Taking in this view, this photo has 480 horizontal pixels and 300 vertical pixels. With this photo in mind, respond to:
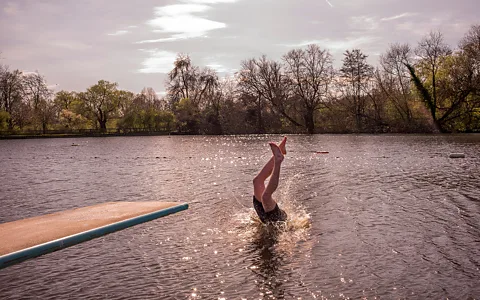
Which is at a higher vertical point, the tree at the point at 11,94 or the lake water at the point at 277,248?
the tree at the point at 11,94

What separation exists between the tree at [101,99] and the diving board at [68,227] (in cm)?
8804

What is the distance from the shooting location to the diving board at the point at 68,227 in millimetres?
6220

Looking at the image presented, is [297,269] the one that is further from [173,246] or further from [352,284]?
[173,246]

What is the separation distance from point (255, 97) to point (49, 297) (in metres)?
72.7

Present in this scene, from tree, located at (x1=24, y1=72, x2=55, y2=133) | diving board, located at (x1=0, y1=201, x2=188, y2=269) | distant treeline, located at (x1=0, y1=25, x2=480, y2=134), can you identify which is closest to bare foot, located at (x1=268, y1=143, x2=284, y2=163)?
diving board, located at (x1=0, y1=201, x2=188, y2=269)

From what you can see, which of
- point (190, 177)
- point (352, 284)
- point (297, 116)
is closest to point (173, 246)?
point (352, 284)

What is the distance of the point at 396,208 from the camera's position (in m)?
10.4

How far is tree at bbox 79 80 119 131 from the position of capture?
92438 millimetres

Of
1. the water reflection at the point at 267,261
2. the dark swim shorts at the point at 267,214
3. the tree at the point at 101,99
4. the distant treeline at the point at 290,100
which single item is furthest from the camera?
the tree at the point at 101,99

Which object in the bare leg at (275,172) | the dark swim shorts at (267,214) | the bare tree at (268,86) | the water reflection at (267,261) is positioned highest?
the bare tree at (268,86)

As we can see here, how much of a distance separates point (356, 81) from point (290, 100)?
11557 millimetres

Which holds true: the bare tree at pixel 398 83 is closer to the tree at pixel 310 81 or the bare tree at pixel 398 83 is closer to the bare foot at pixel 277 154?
the tree at pixel 310 81

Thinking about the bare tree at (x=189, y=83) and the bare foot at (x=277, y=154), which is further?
the bare tree at (x=189, y=83)

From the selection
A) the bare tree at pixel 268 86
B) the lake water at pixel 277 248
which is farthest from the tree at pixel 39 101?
the lake water at pixel 277 248
